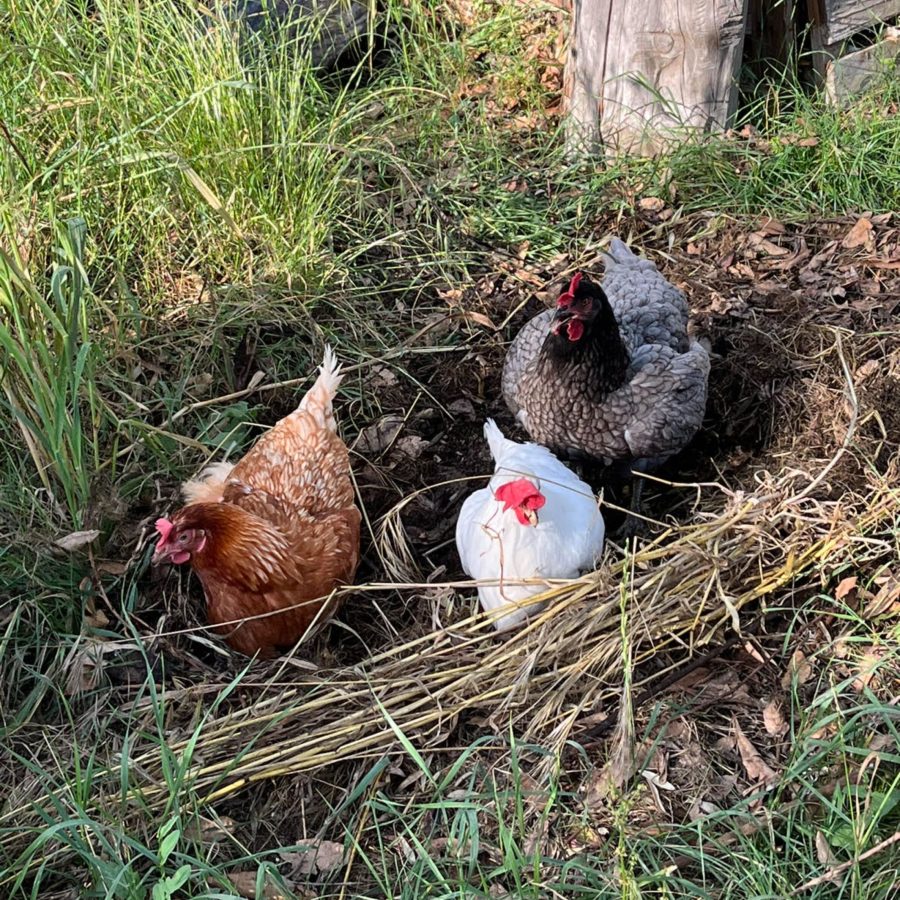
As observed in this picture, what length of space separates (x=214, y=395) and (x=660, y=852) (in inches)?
88.7

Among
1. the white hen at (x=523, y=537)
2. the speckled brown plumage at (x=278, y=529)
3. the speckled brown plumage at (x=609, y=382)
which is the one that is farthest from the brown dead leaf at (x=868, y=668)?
the speckled brown plumage at (x=278, y=529)

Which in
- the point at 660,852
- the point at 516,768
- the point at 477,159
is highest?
the point at 477,159

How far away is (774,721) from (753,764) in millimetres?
139

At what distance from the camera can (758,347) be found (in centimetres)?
378

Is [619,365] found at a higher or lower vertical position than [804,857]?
higher

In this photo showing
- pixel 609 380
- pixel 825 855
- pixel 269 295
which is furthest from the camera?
pixel 269 295

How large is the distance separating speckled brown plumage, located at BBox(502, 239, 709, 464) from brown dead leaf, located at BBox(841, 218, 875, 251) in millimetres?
1040

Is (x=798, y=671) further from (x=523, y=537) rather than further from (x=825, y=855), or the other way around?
(x=523, y=537)

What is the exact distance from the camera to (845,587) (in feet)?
9.28

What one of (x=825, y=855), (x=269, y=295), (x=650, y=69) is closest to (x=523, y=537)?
(x=825, y=855)

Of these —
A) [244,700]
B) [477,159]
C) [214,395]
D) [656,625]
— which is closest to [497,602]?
[656,625]

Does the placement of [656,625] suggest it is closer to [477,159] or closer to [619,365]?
[619,365]

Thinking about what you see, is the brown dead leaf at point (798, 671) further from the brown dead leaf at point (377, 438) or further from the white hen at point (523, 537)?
the brown dead leaf at point (377, 438)

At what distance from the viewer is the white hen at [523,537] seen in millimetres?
2855
